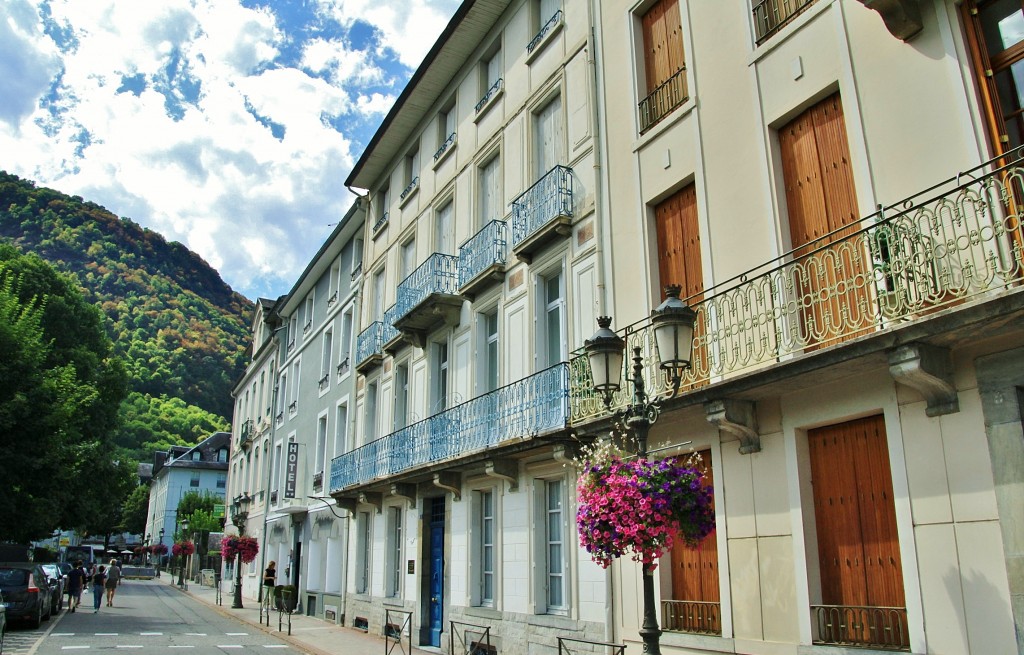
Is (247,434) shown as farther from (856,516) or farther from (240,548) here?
(856,516)

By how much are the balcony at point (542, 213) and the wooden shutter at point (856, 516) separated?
6181 millimetres

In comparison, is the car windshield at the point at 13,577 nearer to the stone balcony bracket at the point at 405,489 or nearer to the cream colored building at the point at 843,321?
the stone balcony bracket at the point at 405,489

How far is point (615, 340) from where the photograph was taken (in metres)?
8.41

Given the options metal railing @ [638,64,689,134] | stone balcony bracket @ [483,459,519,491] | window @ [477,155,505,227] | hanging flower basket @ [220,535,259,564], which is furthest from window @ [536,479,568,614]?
hanging flower basket @ [220,535,259,564]

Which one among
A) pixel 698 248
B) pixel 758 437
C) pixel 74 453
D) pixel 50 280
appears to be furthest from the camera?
pixel 50 280

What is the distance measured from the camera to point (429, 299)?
56.0 feet

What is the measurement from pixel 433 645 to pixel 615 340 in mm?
11203

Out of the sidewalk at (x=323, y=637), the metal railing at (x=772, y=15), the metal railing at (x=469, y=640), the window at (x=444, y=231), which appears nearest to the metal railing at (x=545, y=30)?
the window at (x=444, y=231)

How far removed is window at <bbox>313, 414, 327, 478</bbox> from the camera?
27.2 m

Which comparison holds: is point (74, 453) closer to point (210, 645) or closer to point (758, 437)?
point (210, 645)

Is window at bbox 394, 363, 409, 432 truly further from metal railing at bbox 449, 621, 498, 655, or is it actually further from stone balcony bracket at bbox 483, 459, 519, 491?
stone balcony bracket at bbox 483, 459, 519, 491

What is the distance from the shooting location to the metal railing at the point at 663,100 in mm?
11539

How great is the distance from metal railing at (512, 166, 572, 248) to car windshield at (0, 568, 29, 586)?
15.5 m

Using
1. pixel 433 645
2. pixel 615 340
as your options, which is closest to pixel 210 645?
pixel 433 645
